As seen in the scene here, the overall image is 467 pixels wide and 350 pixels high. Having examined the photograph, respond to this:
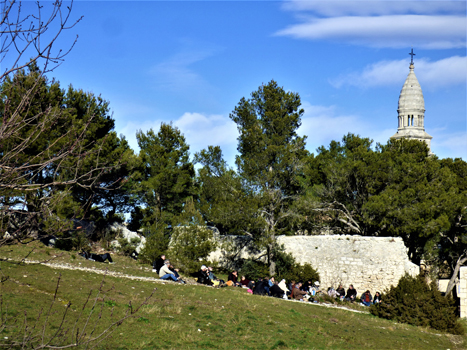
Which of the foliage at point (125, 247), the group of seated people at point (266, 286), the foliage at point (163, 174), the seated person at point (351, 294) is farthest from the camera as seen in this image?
the foliage at point (163, 174)

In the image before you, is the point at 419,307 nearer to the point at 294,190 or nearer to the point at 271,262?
the point at 271,262

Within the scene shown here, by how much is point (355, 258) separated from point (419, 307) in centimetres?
787

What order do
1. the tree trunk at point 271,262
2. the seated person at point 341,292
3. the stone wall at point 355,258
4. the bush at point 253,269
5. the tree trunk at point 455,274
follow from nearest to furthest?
the seated person at point 341,292 → the stone wall at point 355,258 → the bush at point 253,269 → the tree trunk at point 271,262 → the tree trunk at point 455,274

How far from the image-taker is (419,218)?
87.2ft

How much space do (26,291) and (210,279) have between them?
32.8 feet

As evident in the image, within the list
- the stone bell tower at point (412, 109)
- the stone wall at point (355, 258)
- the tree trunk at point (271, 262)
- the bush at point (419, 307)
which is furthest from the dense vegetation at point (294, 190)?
the stone bell tower at point (412, 109)

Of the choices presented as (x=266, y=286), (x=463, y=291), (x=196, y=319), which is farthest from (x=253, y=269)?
(x=196, y=319)

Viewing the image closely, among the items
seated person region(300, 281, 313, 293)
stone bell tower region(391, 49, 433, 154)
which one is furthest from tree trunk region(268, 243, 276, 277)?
stone bell tower region(391, 49, 433, 154)

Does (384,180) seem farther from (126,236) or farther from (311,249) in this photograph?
(126,236)

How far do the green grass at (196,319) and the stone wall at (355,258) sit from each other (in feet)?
27.6

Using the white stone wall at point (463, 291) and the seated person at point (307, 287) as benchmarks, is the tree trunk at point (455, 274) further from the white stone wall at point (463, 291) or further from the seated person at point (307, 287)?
the seated person at point (307, 287)

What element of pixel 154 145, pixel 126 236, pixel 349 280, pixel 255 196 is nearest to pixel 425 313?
pixel 349 280

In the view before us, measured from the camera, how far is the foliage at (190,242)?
24453 millimetres

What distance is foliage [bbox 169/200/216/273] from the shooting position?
24.5 m
